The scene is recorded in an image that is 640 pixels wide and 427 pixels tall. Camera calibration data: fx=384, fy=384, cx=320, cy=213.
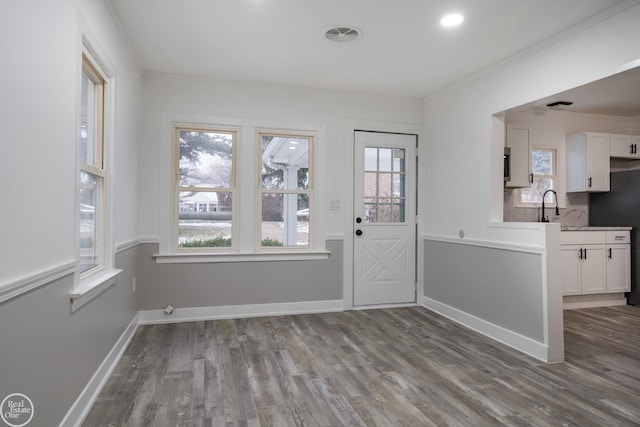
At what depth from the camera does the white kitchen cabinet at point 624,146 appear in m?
4.88

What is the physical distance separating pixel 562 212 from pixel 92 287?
17.5ft

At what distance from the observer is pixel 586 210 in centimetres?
520

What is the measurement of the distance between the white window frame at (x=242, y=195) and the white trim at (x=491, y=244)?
131 centimetres

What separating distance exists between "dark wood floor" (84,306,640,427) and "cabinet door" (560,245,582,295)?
2.20ft

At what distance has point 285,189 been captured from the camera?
436cm

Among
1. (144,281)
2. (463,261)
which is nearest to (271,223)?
(144,281)

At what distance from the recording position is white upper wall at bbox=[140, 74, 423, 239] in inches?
155

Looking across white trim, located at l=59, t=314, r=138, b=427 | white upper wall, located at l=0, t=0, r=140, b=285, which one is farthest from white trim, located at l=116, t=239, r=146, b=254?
white upper wall, located at l=0, t=0, r=140, b=285

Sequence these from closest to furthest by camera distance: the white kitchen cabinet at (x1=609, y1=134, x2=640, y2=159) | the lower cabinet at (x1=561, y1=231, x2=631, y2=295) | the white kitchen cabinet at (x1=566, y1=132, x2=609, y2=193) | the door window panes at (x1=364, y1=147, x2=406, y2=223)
A: 1. the lower cabinet at (x1=561, y1=231, x2=631, y2=295)
2. the door window panes at (x1=364, y1=147, x2=406, y2=223)
3. the white kitchen cabinet at (x1=566, y1=132, x2=609, y2=193)
4. the white kitchen cabinet at (x1=609, y1=134, x2=640, y2=159)

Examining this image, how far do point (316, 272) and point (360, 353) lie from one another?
140cm

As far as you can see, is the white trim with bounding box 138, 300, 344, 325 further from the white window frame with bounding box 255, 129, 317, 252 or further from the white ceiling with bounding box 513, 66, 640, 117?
the white ceiling with bounding box 513, 66, 640, 117

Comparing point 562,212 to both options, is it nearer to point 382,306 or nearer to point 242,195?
point 382,306

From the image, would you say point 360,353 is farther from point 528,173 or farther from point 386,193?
point 528,173

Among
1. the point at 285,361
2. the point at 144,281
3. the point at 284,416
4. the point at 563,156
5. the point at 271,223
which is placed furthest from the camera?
the point at 563,156
